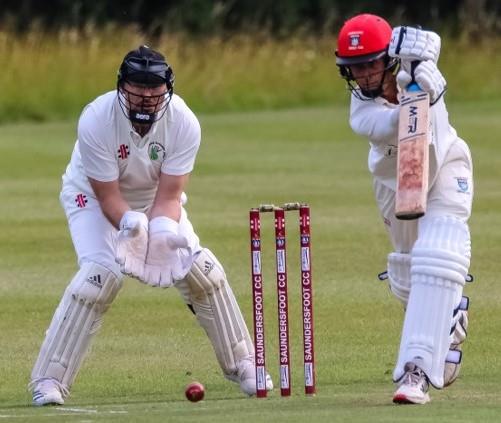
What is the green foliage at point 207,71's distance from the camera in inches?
958

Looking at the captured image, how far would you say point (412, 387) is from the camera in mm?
6707

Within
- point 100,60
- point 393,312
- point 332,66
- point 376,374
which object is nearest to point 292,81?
point 332,66

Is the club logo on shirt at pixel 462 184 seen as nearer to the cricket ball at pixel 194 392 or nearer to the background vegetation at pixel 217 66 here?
the cricket ball at pixel 194 392

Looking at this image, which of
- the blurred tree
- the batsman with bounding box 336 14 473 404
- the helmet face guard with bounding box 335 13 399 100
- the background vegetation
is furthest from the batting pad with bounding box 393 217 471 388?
the blurred tree

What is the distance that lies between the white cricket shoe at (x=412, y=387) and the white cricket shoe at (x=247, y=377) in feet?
3.26

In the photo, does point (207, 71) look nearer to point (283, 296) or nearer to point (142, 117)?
point (142, 117)

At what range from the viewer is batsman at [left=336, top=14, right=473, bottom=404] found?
6711 millimetres

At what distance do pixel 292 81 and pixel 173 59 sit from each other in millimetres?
1900

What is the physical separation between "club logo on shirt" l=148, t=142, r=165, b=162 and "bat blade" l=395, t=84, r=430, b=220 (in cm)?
122

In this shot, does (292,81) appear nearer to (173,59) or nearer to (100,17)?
(173,59)

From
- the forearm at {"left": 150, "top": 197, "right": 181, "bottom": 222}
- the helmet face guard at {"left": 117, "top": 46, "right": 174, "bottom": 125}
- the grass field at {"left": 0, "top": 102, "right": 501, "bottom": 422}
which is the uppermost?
the helmet face guard at {"left": 117, "top": 46, "right": 174, "bottom": 125}

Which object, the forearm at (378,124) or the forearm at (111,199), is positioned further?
the forearm at (111,199)

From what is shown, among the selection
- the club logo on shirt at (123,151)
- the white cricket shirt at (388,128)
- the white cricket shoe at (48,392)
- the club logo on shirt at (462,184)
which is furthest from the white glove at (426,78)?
the white cricket shoe at (48,392)

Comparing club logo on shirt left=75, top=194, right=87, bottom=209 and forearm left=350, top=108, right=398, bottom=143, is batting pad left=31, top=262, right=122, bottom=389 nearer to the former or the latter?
club logo on shirt left=75, top=194, right=87, bottom=209
